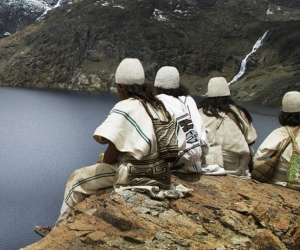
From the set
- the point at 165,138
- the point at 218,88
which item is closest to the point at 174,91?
the point at 218,88

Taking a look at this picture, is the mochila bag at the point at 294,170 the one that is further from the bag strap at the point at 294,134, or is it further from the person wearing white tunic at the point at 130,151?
the person wearing white tunic at the point at 130,151

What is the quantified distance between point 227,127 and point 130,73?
89.6 inches

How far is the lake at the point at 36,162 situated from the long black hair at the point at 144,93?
12617mm

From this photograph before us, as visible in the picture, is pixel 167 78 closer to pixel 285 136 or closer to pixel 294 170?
pixel 285 136

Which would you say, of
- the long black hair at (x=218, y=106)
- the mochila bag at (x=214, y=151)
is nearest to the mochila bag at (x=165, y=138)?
the mochila bag at (x=214, y=151)

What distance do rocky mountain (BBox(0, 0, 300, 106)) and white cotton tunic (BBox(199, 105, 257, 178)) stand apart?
99.5 m

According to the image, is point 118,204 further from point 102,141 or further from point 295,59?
point 295,59

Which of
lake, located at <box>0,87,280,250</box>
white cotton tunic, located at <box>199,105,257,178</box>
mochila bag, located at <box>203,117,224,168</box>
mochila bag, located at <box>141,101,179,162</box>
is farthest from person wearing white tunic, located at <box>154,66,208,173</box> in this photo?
lake, located at <box>0,87,280,250</box>

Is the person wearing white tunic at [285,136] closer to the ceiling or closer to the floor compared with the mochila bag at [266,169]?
closer to the ceiling

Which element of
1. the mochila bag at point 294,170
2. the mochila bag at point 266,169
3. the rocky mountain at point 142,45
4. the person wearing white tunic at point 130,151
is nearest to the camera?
the person wearing white tunic at point 130,151

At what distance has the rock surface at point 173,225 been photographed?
4266mm

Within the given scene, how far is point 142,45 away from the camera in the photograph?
13412cm

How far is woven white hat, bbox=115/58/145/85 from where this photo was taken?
4.82 meters

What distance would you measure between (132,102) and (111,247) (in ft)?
4.68
